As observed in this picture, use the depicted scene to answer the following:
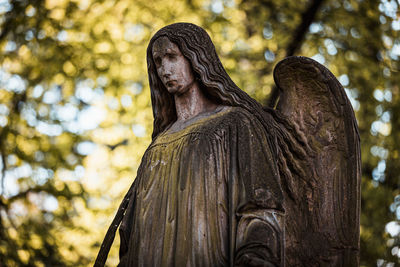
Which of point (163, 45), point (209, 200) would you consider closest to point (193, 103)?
point (163, 45)

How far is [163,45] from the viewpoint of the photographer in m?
4.21

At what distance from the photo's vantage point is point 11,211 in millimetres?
9234

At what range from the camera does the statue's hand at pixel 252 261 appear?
3.16m

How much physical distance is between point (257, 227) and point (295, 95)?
1402mm

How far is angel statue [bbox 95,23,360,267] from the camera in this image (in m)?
3.47

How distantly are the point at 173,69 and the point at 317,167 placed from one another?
1.31 meters

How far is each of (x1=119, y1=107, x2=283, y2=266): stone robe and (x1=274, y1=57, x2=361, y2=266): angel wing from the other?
1.55 feet

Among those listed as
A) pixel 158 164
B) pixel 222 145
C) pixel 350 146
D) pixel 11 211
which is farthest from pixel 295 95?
pixel 11 211

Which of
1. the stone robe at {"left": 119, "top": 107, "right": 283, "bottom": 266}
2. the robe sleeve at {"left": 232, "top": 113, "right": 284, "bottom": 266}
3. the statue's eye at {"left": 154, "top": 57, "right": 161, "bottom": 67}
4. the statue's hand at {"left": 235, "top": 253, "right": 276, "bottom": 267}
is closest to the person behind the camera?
the statue's hand at {"left": 235, "top": 253, "right": 276, "bottom": 267}

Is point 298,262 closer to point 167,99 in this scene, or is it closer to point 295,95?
point 295,95

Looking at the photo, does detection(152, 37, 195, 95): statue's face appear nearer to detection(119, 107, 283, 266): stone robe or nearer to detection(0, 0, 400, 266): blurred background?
detection(119, 107, 283, 266): stone robe

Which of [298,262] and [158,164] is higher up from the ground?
[158,164]

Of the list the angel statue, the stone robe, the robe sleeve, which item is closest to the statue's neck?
the angel statue

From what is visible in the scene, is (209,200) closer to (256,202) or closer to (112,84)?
(256,202)
